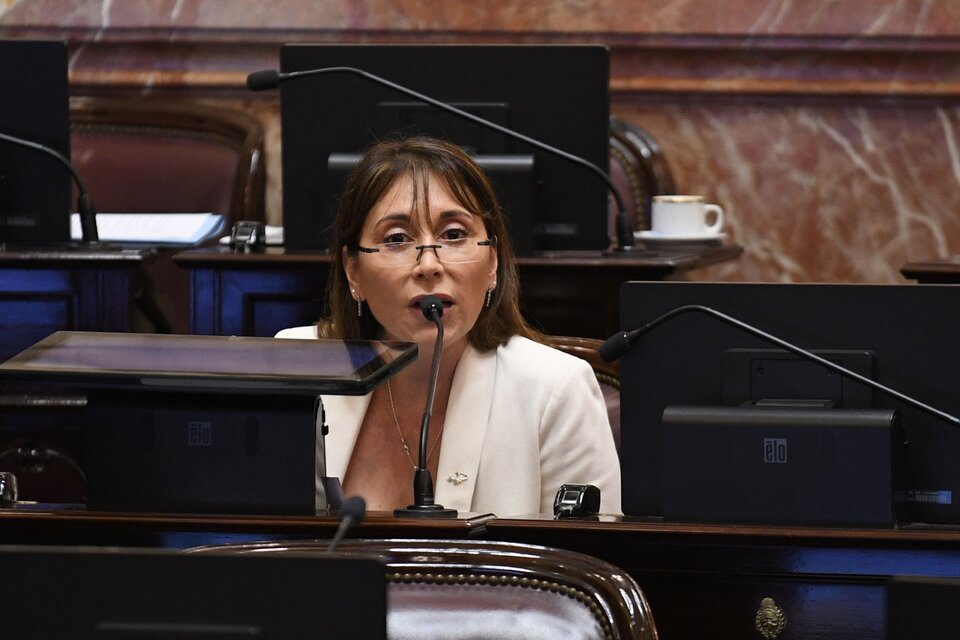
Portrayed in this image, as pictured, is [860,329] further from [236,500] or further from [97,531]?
[97,531]

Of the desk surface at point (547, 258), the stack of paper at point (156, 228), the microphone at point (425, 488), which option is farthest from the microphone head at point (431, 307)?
the stack of paper at point (156, 228)

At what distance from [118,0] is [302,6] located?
53 cm

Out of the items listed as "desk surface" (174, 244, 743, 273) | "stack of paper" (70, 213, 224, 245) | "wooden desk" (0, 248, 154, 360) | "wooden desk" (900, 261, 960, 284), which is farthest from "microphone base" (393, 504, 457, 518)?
"stack of paper" (70, 213, 224, 245)

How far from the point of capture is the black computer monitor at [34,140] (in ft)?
10.6

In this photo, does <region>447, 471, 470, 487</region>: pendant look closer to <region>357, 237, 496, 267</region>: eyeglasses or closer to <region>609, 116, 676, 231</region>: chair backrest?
<region>357, 237, 496, 267</region>: eyeglasses

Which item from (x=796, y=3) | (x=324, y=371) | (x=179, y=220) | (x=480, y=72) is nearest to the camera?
(x=324, y=371)

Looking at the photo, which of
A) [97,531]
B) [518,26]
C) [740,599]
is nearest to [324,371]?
[97,531]

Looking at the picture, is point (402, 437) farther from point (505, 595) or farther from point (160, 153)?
point (160, 153)

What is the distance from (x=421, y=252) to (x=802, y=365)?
0.78 metres

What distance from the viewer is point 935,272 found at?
3400 millimetres

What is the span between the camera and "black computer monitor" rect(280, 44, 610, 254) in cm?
320

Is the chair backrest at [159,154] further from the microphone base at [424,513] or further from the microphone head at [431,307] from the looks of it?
the microphone base at [424,513]

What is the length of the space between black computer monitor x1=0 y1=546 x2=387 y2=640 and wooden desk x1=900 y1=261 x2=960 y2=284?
8.59 ft

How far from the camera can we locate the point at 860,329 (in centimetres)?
175
